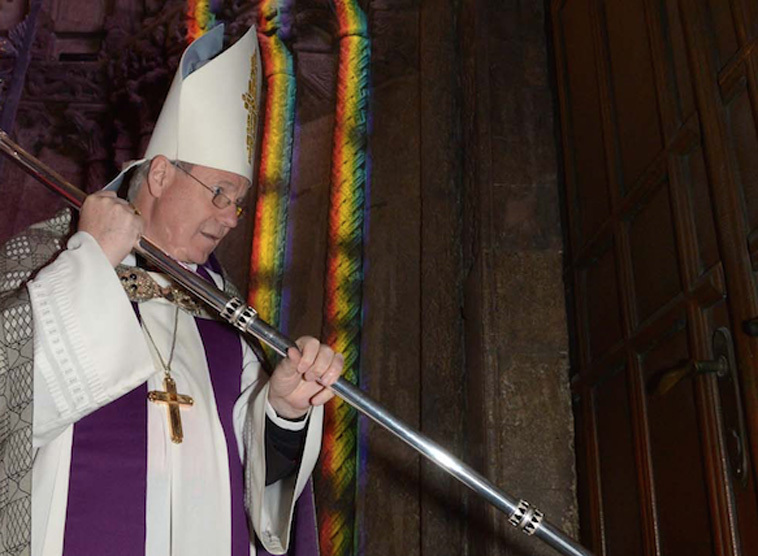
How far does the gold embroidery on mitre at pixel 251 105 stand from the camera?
2567 mm

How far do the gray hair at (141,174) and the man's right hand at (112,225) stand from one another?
1.51 feet

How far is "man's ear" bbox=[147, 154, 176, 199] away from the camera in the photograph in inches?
89.4

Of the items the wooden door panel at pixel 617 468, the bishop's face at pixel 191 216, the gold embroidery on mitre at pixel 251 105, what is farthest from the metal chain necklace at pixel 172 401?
the wooden door panel at pixel 617 468

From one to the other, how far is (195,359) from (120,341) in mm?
465

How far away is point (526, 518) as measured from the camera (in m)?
1.70

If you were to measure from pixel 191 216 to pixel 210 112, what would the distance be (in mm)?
427

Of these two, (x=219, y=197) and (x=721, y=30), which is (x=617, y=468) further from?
(x=219, y=197)

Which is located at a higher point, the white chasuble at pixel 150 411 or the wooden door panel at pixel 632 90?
the wooden door panel at pixel 632 90

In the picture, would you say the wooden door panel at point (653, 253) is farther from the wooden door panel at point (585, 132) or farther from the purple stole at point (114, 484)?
the purple stole at point (114, 484)

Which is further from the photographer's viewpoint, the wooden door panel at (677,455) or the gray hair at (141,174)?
the gray hair at (141,174)

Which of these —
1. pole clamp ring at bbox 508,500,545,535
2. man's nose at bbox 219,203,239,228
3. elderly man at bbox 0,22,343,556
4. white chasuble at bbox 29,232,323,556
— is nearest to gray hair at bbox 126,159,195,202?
elderly man at bbox 0,22,343,556

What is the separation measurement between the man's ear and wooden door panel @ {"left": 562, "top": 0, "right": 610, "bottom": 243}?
1.44 metres

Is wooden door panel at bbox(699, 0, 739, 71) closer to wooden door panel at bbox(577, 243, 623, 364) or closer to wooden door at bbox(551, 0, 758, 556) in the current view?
wooden door at bbox(551, 0, 758, 556)

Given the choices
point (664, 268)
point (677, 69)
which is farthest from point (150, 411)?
point (677, 69)
